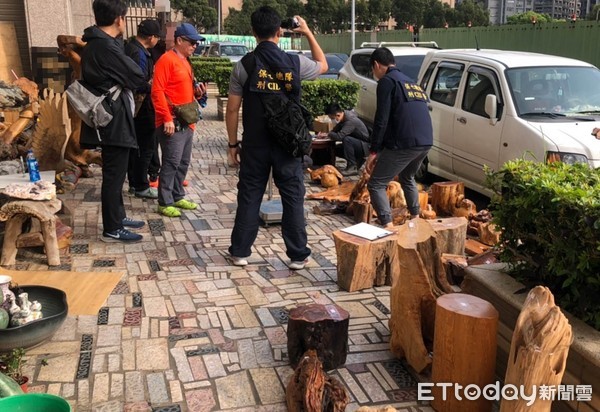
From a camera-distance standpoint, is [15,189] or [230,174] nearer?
[15,189]

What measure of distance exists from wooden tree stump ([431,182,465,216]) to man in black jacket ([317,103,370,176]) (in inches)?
79.7

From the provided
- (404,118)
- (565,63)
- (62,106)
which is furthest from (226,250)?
(565,63)

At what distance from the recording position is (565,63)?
742 centimetres

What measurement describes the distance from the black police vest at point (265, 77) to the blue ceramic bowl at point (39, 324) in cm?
189

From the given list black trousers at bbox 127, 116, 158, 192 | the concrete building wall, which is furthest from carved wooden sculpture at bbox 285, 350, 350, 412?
the concrete building wall

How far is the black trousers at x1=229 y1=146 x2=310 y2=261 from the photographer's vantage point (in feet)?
16.0

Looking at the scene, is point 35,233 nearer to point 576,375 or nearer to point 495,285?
point 495,285

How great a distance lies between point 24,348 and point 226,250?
2263 millimetres

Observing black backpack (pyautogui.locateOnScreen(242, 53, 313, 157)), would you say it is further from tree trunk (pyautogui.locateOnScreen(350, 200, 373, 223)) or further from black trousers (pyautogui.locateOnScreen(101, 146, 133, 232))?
tree trunk (pyautogui.locateOnScreen(350, 200, 373, 223))

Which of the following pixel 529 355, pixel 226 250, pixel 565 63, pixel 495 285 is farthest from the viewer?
pixel 565 63

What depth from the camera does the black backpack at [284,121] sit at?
467 centimetres

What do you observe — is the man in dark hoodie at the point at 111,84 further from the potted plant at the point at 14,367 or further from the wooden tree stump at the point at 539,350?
the wooden tree stump at the point at 539,350

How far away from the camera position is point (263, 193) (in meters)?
5.00

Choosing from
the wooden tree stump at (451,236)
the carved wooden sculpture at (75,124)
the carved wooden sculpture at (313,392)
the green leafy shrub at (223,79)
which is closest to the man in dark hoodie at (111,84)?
the carved wooden sculpture at (75,124)
